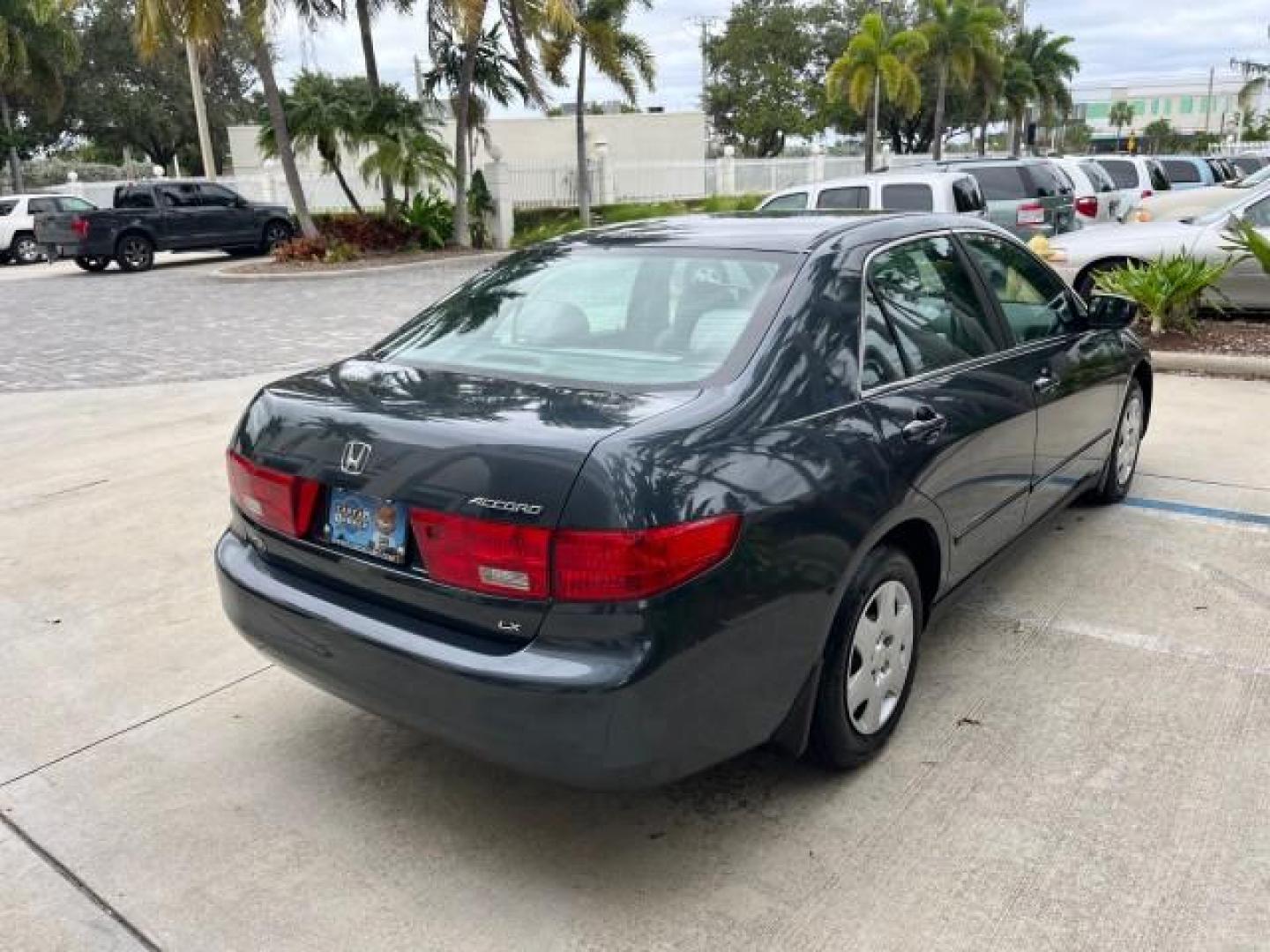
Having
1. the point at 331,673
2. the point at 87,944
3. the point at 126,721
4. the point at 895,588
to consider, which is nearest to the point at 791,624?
the point at 895,588

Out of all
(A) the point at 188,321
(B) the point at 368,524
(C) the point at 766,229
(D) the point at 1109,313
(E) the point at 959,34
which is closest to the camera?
(B) the point at 368,524

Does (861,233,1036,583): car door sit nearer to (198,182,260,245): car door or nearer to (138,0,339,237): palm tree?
(138,0,339,237): palm tree

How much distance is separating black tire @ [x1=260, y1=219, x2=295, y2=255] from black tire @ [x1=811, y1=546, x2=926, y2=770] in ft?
77.6

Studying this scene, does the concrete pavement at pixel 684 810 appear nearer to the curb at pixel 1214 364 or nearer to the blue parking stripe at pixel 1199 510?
the blue parking stripe at pixel 1199 510

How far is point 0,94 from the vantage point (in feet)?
113

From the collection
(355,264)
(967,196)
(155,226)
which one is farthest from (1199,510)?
(155,226)

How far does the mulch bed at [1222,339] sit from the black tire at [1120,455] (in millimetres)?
3987

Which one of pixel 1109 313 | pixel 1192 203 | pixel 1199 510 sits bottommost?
pixel 1199 510

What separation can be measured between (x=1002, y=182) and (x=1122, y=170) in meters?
7.47

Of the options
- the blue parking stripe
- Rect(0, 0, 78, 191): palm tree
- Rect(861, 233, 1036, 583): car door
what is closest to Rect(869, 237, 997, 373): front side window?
Rect(861, 233, 1036, 583): car door

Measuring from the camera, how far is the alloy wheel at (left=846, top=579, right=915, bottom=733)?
305 centimetres

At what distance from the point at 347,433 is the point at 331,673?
0.66 metres

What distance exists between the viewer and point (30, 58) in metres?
33.8

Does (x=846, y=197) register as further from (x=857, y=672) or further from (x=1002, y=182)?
(x=857, y=672)
